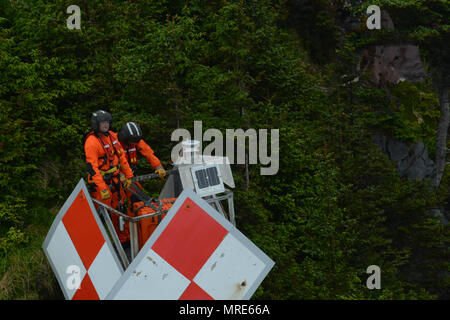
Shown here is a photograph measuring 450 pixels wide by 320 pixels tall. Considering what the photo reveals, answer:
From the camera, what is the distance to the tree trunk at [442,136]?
55.3 feet

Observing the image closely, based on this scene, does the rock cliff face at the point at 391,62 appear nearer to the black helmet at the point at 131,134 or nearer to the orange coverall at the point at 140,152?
the orange coverall at the point at 140,152

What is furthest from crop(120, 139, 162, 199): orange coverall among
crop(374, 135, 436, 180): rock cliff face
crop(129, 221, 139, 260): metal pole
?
crop(374, 135, 436, 180): rock cliff face

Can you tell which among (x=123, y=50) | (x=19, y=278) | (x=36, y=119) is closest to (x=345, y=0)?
(x=123, y=50)

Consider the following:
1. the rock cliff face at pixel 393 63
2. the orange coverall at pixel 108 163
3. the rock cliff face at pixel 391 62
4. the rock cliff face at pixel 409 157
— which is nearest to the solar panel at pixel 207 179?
the orange coverall at pixel 108 163

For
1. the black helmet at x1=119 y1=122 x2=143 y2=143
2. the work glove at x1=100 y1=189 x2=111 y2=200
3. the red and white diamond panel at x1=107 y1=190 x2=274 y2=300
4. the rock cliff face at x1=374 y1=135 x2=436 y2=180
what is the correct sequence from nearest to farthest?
the red and white diamond panel at x1=107 y1=190 x2=274 y2=300 < the work glove at x1=100 y1=189 x2=111 y2=200 < the black helmet at x1=119 y1=122 x2=143 y2=143 < the rock cliff face at x1=374 y1=135 x2=436 y2=180

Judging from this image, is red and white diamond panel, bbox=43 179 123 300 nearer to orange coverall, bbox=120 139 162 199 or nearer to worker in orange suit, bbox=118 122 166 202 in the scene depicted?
worker in orange suit, bbox=118 122 166 202

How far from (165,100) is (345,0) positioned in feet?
38.5

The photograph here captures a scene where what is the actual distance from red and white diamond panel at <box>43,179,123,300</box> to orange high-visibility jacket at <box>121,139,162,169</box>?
1.92 m

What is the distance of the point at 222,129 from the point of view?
8602 millimetres

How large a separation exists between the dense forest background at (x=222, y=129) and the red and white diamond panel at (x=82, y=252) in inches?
61.2

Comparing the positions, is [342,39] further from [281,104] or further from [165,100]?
[165,100]

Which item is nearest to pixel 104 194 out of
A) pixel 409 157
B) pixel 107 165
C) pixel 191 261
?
pixel 107 165

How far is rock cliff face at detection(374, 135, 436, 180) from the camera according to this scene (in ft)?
50.4

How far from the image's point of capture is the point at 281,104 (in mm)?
9734
